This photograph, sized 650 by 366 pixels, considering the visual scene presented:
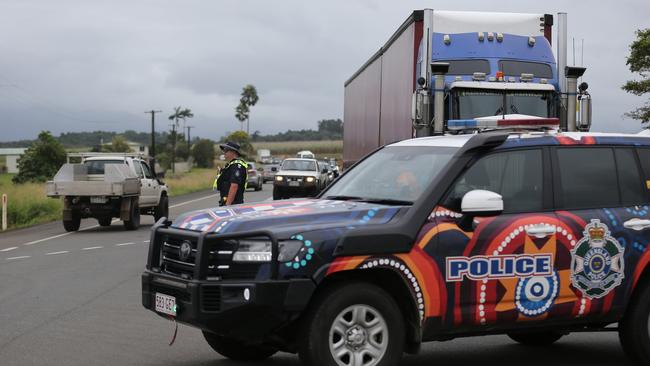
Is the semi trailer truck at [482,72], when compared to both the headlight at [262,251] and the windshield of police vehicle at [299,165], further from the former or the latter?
the windshield of police vehicle at [299,165]

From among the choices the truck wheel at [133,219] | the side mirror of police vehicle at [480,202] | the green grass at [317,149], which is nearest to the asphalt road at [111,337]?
the side mirror of police vehicle at [480,202]

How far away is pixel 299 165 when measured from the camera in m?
38.7

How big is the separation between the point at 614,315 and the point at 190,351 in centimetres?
335

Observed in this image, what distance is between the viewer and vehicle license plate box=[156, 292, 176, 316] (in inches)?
248

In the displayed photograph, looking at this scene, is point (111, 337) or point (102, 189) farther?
point (102, 189)

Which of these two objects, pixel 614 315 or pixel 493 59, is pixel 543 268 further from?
pixel 493 59

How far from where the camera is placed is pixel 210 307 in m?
5.98

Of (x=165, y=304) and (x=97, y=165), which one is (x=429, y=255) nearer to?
(x=165, y=304)

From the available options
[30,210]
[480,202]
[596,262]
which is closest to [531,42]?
[596,262]

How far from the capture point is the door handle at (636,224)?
701cm

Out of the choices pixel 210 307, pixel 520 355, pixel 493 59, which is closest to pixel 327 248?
pixel 210 307

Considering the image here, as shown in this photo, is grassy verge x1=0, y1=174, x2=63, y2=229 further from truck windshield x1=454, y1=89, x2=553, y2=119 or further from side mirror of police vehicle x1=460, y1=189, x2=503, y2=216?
side mirror of police vehicle x1=460, y1=189, x2=503, y2=216

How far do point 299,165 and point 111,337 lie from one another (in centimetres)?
3028

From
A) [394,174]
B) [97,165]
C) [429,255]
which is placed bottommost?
[429,255]
